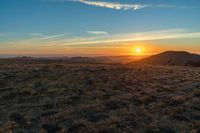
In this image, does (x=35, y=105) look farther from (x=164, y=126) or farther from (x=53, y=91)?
(x=164, y=126)

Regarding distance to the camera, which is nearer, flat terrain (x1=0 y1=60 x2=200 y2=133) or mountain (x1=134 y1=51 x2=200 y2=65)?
flat terrain (x1=0 y1=60 x2=200 y2=133)

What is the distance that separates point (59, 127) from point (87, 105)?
3.37 metres

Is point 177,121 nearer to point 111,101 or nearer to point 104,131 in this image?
point 104,131

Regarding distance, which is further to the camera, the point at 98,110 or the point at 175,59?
the point at 175,59

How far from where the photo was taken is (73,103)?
14125 mm

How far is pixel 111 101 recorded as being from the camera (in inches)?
567

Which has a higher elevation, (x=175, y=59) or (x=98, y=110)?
(x=175, y=59)

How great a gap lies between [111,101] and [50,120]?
438 centimetres

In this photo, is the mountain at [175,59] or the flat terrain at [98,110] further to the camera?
the mountain at [175,59]

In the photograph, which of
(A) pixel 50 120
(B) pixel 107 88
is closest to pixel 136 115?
(A) pixel 50 120

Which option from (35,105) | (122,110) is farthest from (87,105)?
(35,105)

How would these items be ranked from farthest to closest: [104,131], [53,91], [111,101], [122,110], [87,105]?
[53,91] → [111,101] → [87,105] → [122,110] → [104,131]

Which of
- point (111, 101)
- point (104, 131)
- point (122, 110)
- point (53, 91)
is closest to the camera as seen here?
point (104, 131)

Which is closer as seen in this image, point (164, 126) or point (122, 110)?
point (164, 126)
